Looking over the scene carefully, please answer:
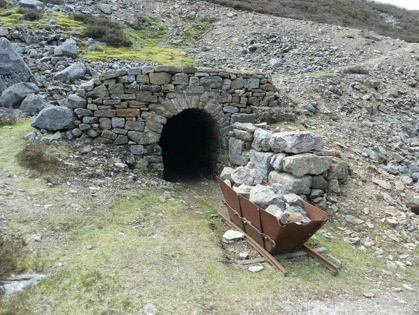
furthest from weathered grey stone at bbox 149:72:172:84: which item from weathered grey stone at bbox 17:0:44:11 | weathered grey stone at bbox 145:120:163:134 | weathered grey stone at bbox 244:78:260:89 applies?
weathered grey stone at bbox 17:0:44:11

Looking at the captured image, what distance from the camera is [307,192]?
27.2 feet

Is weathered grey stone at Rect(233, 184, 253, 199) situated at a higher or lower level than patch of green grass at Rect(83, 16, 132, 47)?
lower

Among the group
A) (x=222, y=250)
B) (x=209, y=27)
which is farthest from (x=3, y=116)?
(x=209, y=27)

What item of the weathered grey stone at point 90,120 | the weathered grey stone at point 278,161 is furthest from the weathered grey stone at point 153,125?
the weathered grey stone at point 278,161

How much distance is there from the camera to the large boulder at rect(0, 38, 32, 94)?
13.5 meters

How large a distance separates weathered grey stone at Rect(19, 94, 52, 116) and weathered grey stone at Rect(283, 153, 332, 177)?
825cm

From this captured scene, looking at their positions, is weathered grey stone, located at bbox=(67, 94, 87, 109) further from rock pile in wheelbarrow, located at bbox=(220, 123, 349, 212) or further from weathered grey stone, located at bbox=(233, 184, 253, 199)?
weathered grey stone, located at bbox=(233, 184, 253, 199)

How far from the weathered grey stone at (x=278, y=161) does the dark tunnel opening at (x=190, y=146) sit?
332 centimetres

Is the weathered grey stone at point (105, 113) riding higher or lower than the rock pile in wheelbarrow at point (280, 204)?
higher

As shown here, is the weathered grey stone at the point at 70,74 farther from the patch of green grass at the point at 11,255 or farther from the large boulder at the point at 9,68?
the patch of green grass at the point at 11,255

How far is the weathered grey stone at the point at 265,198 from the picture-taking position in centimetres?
689

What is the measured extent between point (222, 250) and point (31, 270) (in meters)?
2.93

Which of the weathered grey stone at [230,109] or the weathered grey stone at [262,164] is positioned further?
the weathered grey stone at [230,109]

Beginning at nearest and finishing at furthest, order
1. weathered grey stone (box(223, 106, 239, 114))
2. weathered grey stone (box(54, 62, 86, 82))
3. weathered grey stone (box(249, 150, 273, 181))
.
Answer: weathered grey stone (box(249, 150, 273, 181)) < weathered grey stone (box(223, 106, 239, 114)) < weathered grey stone (box(54, 62, 86, 82))
